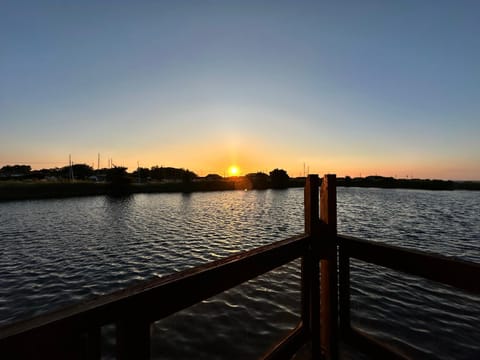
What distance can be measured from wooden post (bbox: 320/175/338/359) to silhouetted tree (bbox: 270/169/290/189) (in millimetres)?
128745

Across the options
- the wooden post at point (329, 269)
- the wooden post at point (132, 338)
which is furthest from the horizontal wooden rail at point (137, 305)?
the wooden post at point (329, 269)

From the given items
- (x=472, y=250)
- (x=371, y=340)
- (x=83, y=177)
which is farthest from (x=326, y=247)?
(x=83, y=177)

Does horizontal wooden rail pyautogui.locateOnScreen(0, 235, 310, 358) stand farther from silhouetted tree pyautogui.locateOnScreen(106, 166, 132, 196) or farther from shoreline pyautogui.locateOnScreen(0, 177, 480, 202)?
silhouetted tree pyautogui.locateOnScreen(106, 166, 132, 196)

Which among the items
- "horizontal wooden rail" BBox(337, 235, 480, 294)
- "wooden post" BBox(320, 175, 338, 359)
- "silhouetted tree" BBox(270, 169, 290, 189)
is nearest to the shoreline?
"silhouetted tree" BBox(270, 169, 290, 189)

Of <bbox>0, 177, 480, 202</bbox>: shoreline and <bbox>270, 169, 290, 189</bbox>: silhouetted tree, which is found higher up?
<bbox>270, 169, 290, 189</bbox>: silhouetted tree

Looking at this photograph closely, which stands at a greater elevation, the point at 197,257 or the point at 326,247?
the point at 326,247

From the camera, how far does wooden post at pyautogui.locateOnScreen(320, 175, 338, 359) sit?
3.34 meters

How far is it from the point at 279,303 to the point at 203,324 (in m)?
2.63

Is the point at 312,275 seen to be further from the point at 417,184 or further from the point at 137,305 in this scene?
the point at 417,184

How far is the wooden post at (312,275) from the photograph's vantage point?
3355 millimetres

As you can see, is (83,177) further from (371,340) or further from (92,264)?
(371,340)

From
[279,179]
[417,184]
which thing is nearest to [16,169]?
[279,179]

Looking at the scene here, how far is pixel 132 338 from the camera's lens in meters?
1.62

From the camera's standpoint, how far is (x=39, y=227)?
77.9 ft
